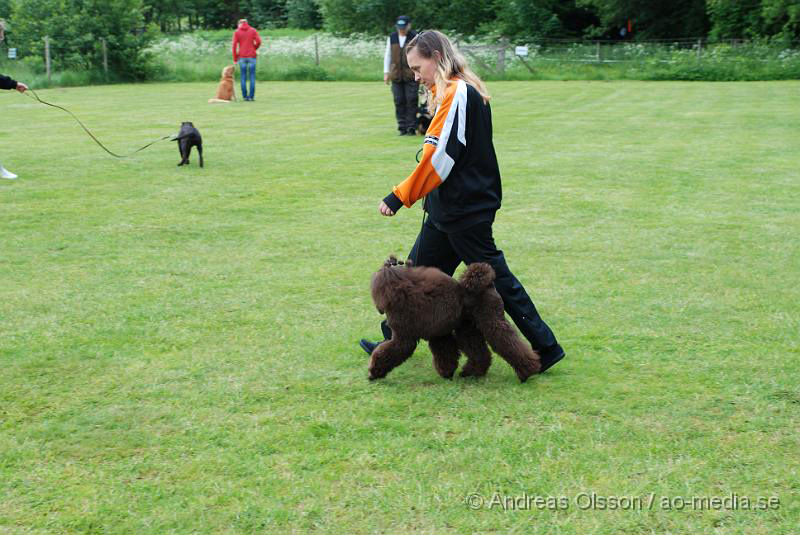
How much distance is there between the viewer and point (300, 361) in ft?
17.0

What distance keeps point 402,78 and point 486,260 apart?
36.1 feet

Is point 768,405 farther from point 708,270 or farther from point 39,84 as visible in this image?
point 39,84

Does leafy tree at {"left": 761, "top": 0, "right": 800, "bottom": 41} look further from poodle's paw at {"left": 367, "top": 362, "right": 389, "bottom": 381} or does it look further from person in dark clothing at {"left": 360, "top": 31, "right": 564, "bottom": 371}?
poodle's paw at {"left": 367, "top": 362, "right": 389, "bottom": 381}

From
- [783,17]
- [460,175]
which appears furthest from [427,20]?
[460,175]

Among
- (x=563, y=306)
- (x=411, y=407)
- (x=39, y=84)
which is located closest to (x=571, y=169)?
(x=563, y=306)

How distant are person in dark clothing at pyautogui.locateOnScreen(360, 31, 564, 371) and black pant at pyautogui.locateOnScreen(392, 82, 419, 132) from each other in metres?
10.7

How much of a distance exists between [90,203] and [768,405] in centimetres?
787

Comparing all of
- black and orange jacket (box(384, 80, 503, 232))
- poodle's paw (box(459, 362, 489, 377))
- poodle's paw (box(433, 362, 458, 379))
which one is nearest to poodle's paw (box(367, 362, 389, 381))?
poodle's paw (box(433, 362, 458, 379))

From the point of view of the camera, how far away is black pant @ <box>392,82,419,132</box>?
15.3 m

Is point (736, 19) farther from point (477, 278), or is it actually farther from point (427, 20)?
point (477, 278)

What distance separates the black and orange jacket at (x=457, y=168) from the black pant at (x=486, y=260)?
94mm

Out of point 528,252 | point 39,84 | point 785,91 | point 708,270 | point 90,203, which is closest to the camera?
point 708,270

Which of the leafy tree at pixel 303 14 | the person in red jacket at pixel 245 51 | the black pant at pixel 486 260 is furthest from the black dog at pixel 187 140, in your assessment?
the leafy tree at pixel 303 14

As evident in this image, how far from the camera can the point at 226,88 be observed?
74.5ft
